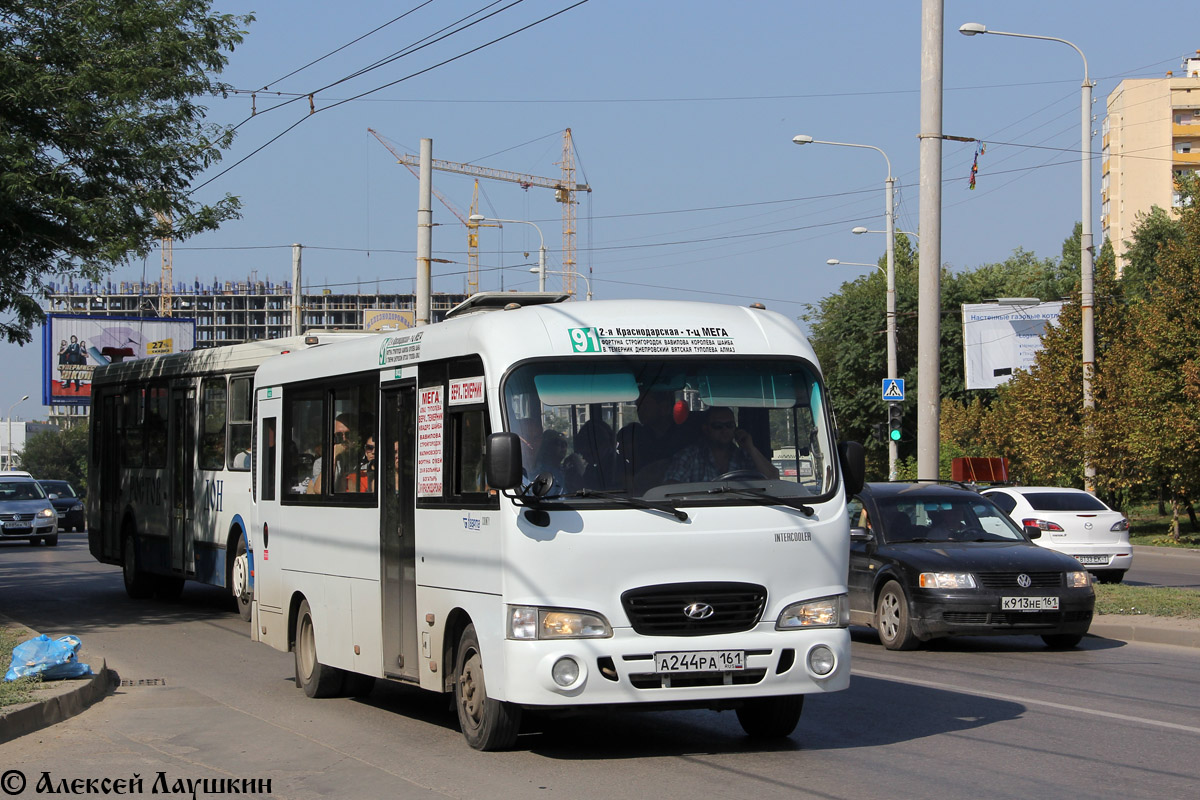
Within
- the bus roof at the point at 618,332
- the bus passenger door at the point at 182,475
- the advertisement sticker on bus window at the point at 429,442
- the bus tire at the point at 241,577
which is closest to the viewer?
the bus roof at the point at 618,332

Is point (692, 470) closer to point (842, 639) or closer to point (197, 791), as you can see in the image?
point (842, 639)

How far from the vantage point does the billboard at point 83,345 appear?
70.2 metres

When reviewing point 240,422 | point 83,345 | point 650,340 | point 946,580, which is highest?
point 83,345

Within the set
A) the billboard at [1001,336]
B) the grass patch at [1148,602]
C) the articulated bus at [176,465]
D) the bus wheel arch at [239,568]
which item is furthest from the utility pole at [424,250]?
the billboard at [1001,336]

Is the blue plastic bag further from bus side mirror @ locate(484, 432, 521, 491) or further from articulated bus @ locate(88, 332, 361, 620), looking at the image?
bus side mirror @ locate(484, 432, 521, 491)

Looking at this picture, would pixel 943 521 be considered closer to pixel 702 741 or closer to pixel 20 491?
pixel 702 741

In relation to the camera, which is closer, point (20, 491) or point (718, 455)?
point (718, 455)

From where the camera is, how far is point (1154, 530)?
45.0m

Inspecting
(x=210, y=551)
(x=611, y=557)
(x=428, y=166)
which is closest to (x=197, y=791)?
(x=611, y=557)

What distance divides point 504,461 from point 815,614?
206cm

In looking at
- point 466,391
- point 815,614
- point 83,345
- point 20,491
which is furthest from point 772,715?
point 83,345

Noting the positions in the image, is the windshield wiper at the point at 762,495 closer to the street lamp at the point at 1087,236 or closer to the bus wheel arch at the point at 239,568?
the bus wheel arch at the point at 239,568

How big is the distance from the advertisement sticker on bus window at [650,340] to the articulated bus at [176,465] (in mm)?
7462

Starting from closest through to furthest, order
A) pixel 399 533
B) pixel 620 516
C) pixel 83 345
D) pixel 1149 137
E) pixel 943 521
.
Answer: pixel 620 516 → pixel 399 533 → pixel 943 521 → pixel 83 345 → pixel 1149 137
